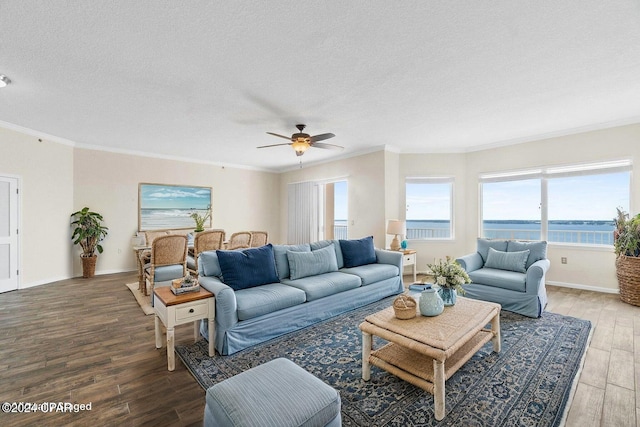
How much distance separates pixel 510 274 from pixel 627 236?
5.72 feet

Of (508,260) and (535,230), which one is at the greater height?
(535,230)

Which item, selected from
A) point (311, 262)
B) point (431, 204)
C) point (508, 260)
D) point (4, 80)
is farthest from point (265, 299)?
point (431, 204)

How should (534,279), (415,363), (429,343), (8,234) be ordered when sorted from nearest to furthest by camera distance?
(429,343) < (415,363) < (534,279) < (8,234)

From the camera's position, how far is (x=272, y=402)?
131 cm

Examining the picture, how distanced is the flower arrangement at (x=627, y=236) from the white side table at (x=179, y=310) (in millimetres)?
5361

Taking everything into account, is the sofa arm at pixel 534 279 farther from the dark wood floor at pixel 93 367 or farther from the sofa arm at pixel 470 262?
the dark wood floor at pixel 93 367

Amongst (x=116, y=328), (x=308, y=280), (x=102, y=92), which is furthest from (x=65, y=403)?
(x=102, y=92)

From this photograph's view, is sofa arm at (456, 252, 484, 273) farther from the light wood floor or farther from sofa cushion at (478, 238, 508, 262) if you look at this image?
the light wood floor

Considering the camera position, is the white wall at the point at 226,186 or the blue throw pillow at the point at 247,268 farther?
the white wall at the point at 226,186

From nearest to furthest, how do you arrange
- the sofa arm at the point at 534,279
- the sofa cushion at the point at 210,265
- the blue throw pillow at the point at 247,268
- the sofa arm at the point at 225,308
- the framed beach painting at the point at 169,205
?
the sofa arm at the point at 225,308, the blue throw pillow at the point at 247,268, the sofa cushion at the point at 210,265, the sofa arm at the point at 534,279, the framed beach painting at the point at 169,205

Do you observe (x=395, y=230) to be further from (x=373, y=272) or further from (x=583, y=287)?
(x=583, y=287)

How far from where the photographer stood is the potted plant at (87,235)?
5277 millimetres

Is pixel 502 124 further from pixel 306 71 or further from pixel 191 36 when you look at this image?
pixel 191 36

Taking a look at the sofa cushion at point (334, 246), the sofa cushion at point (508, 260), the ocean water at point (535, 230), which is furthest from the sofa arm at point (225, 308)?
the ocean water at point (535, 230)
